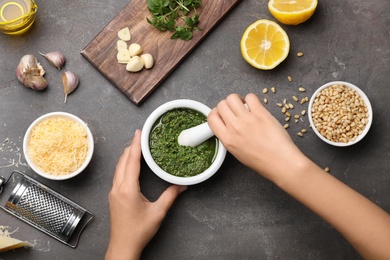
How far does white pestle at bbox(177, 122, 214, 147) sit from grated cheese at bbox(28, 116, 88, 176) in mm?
363

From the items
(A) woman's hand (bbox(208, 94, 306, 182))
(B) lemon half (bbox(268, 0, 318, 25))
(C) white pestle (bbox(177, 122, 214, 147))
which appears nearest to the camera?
(A) woman's hand (bbox(208, 94, 306, 182))

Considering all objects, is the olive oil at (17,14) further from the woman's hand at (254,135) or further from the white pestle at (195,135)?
the woman's hand at (254,135)

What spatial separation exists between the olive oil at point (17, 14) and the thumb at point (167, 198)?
0.83 metres

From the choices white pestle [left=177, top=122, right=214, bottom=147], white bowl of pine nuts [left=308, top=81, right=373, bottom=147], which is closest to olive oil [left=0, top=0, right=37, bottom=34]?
white pestle [left=177, top=122, right=214, bottom=147]

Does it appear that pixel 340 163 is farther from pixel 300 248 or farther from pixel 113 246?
pixel 113 246

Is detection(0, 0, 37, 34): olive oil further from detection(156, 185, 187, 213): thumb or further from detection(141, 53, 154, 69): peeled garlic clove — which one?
detection(156, 185, 187, 213): thumb

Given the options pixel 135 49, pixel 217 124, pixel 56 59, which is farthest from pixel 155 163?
pixel 56 59

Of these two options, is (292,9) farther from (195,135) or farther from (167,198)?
(167,198)

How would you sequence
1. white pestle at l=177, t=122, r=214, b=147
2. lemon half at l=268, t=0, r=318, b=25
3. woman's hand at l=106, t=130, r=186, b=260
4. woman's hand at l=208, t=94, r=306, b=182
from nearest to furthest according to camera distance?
1. woman's hand at l=208, t=94, r=306, b=182
2. white pestle at l=177, t=122, r=214, b=147
3. woman's hand at l=106, t=130, r=186, b=260
4. lemon half at l=268, t=0, r=318, b=25

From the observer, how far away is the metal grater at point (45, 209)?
76.6 inches

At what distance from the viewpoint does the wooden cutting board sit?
2008mm

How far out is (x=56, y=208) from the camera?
6.42ft

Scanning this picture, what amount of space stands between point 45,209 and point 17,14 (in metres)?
0.75

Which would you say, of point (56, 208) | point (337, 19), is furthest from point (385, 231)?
point (56, 208)
